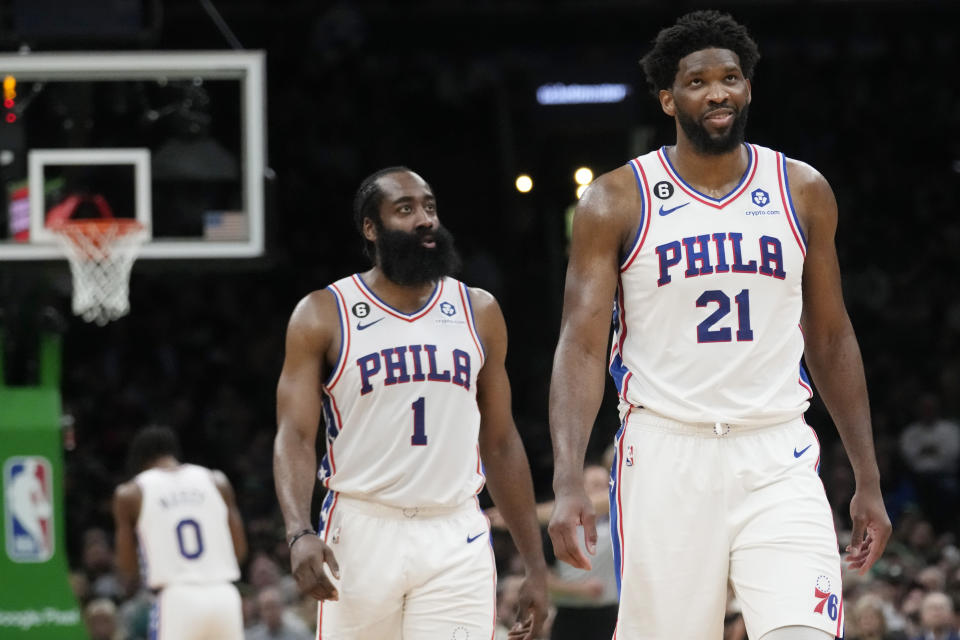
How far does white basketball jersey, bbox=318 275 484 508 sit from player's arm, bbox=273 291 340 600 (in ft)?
0.20

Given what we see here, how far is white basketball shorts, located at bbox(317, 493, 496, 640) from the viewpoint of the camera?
5.58 m

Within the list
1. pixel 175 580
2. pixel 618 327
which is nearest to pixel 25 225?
pixel 175 580

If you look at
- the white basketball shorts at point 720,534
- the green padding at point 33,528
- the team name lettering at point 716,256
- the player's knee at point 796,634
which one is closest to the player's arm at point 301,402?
the white basketball shorts at point 720,534

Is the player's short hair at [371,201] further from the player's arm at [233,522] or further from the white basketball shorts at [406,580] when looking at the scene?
the player's arm at [233,522]

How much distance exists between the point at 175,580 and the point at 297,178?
10.1 m

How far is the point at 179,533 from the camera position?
9.60 meters

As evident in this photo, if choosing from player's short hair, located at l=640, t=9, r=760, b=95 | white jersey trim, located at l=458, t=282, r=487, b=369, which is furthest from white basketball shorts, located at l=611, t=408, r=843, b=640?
white jersey trim, located at l=458, t=282, r=487, b=369

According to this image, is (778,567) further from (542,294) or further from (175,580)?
(542,294)

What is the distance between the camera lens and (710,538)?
4496 mm

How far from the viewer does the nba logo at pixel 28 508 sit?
10805 mm

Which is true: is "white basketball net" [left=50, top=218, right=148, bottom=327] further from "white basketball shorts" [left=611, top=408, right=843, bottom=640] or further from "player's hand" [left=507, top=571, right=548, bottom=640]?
"white basketball shorts" [left=611, top=408, right=843, bottom=640]

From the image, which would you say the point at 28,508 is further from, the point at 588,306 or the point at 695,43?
the point at 695,43

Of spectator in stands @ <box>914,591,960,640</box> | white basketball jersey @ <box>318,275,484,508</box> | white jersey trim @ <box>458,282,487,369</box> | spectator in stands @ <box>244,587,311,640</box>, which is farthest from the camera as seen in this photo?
spectator in stands @ <box>244,587,311,640</box>

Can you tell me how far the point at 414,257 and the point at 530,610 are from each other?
1327 mm
